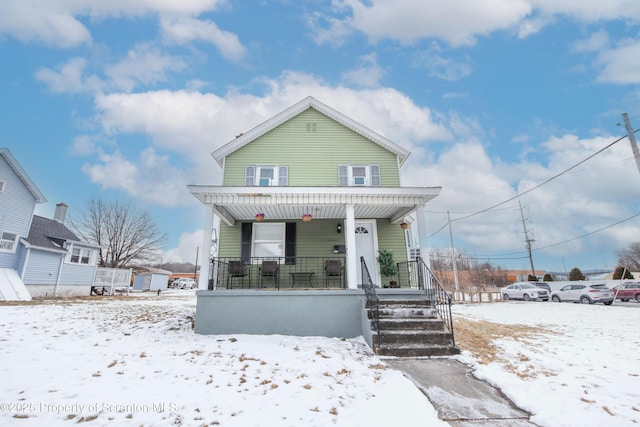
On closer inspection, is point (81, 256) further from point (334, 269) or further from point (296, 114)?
point (334, 269)

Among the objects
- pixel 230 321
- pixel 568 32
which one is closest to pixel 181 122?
pixel 230 321

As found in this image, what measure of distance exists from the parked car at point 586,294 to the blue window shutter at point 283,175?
2058 cm

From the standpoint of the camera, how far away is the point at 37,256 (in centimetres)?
1662

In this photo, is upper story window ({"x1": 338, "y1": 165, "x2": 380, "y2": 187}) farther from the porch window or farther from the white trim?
the porch window

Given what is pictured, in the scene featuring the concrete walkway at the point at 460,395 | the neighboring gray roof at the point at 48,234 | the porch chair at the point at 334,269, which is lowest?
the concrete walkway at the point at 460,395

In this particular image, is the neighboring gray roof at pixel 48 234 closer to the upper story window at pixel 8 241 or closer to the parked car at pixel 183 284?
the upper story window at pixel 8 241

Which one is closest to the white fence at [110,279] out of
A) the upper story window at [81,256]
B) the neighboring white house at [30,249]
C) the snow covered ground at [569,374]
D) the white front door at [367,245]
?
the neighboring white house at [30,249]

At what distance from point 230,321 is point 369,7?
12579 millimetres

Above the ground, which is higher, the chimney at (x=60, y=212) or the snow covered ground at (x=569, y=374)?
the chimney at (x=60, y=212)

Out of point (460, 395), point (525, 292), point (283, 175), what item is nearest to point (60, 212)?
point (283, 175)

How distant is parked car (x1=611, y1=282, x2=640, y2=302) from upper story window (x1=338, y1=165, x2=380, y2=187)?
19.6 metres

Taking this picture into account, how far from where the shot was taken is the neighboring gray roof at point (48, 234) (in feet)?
55.9

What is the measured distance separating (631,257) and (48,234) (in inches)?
2978

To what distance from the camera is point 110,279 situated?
21.9m
